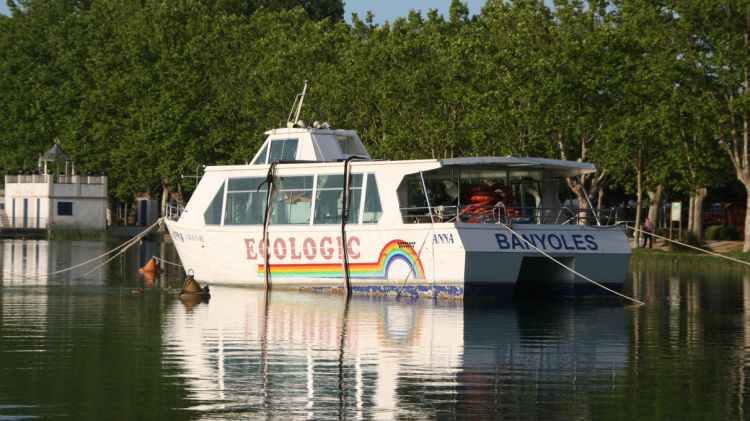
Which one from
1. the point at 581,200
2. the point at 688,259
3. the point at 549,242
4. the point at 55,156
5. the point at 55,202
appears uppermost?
the point at 55,156

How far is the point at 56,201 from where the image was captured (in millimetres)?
99500

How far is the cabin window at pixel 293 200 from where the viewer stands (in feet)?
122

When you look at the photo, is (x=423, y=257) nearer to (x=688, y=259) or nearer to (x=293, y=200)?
(x=293, y=200)

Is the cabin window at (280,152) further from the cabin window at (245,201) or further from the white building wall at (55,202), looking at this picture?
the white building wall at (55,202)

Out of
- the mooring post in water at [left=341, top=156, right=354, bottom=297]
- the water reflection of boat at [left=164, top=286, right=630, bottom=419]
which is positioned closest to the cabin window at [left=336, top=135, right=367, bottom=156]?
the mooring post in water at [left=341, top=156, right=354, bottom=297]

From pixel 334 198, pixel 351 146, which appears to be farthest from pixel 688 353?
pixel 351 146

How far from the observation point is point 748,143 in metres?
66.7

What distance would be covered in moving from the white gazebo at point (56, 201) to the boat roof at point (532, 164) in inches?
2628

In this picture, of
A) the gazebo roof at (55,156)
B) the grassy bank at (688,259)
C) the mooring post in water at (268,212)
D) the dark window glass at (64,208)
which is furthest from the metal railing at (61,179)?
the mooring post in water at (268,212)

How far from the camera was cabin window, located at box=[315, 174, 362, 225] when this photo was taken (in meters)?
36.0

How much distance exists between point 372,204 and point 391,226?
108cm

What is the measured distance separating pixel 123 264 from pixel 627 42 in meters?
30.5

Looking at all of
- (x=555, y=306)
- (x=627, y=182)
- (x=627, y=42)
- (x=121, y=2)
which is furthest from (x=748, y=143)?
(x=121, y=2)

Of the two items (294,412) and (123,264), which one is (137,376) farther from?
(123,264)
